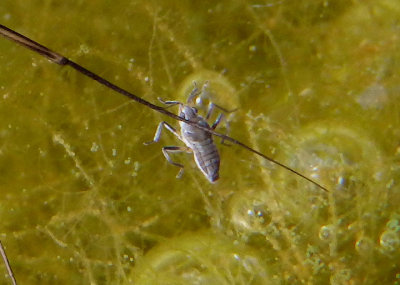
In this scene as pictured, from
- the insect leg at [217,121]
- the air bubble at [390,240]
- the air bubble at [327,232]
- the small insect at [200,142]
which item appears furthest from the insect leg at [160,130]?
the air bubble at [390,240]

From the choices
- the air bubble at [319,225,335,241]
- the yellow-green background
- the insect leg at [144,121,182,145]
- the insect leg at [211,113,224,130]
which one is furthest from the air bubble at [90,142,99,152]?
the air bubble at [319,225,335,241]

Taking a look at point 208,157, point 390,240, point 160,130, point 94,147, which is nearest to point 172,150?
point 160,130

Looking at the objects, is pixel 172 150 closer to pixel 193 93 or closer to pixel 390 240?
pixel 193 93

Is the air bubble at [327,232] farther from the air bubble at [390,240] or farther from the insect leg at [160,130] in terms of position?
the insect leg at [160,130]

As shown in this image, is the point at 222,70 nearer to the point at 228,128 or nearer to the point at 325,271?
the point at 228,128

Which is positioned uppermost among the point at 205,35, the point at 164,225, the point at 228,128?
the point at 205,35

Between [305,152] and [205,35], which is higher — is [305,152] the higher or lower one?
the lower one

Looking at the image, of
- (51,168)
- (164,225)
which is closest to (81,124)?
(51,168)
